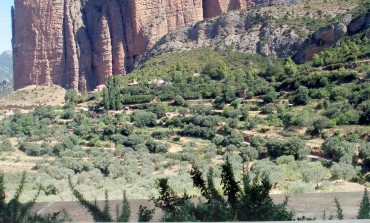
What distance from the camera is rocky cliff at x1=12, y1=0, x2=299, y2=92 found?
60.4m

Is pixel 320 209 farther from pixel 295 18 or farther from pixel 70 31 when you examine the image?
pixel 70 31

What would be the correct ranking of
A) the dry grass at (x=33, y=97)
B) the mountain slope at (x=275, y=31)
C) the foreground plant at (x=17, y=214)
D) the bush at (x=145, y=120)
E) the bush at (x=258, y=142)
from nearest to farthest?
the foreground plant at (x=17, y=214), the bush at (x=258, y=142), the bush at (x=145, y=120), the mountain slope at (x=275, y=31), the dry grass at (x=33, y=97)

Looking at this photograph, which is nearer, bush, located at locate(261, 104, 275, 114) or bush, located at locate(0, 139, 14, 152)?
bush, located at locate(0, 139, 14, 152)

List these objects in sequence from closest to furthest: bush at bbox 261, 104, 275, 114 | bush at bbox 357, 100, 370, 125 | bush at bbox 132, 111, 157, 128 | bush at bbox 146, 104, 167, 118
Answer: bush at bbox 357, 100, 370, 125
bush at bbox 261, 104, 275, 114
bush at bbox 132, 111, 157, 128
bush at bbox 146, 104, 167, 118

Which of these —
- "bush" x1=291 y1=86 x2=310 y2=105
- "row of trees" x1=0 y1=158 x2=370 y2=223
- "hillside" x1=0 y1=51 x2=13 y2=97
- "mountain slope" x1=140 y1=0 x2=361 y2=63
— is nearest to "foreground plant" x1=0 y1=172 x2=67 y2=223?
"row of trees" x1=0 y1=158 x2=370 y2=223

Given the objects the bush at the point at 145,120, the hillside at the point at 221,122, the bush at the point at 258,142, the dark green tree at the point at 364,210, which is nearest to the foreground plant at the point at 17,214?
the dark green tree at the point at 364,210

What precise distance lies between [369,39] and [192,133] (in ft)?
52.4

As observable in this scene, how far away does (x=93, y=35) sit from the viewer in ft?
210

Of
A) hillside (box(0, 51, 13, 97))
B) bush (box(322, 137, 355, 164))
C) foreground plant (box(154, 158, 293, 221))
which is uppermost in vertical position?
hillside (box(0, 51, 13, 97))

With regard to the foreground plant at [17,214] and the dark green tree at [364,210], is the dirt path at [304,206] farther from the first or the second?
the foreground plant at [17,214]

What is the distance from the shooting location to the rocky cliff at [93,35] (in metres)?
60.4

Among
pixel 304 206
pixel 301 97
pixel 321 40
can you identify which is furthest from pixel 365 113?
pixel 304 206

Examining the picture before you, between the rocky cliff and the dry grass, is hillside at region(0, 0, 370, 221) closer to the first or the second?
the dry grass

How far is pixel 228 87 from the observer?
35.2 m
